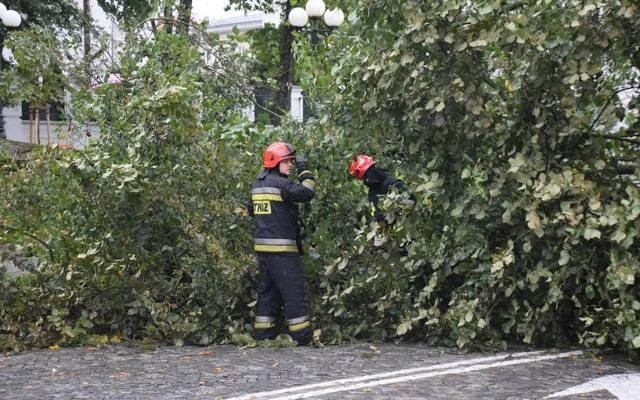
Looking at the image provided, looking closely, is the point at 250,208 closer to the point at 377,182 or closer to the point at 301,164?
the point at 301,164

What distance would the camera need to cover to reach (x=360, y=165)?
7.36 meters

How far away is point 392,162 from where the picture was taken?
7.11 metres

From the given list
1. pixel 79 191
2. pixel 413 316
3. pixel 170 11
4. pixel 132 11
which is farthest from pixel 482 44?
→ pixel 132 11

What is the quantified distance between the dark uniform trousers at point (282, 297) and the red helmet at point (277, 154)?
2.49ft

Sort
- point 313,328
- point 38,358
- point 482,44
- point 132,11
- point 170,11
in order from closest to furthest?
point 482,44 < point 38,358 < point 313,328 < point 170,11 < point 132,11

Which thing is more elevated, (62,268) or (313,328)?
(62,268)

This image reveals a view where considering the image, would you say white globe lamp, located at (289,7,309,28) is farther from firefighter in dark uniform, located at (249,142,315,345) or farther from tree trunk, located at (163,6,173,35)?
firefighter in dark uniform, located at (249,142,315,345)

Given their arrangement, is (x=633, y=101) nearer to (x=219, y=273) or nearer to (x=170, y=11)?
(x=219, y=273)

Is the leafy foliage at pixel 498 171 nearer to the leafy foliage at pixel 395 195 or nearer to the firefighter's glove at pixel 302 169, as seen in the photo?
the leafy foliage at pixel 395 195

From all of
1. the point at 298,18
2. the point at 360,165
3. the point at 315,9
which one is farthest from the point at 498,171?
the point at 298,18

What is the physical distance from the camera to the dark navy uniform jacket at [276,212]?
677cm

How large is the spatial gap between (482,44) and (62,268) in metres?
4.05

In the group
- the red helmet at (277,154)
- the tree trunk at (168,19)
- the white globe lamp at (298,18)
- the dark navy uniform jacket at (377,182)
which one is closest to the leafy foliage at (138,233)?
the red helmet at (277,154)

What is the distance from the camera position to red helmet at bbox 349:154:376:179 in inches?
288
